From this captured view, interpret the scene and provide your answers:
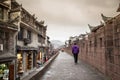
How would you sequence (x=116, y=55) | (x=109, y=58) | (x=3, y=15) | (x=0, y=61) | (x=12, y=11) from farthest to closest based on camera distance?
(x=12, y=11) < (x=3, y=15) < (x=0, y=61) < (x=109, y=58) < (x=116, y=55)

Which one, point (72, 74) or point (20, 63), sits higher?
point (72, 74)

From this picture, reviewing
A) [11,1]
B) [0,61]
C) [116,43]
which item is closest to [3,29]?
[0,61]

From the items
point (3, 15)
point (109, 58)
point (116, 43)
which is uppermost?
point (3, 15)

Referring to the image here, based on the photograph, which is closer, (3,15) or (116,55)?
(116,55)

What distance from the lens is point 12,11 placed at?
63.8 feet

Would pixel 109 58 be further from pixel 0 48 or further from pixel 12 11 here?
pixel 12 11

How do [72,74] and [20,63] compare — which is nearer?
[72,74]

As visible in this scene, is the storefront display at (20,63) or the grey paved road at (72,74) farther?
the storefront display at (20,63)

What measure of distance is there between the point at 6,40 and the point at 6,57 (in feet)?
7.57

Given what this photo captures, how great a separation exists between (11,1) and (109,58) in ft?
44.8

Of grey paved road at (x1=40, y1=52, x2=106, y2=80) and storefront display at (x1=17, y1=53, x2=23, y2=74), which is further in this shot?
storefront display at (x1=17, y1=53, x2=23, y2=74)

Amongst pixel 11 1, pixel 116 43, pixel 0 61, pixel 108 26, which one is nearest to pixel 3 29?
pixel 0 61

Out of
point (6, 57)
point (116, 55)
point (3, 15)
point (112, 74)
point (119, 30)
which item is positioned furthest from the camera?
point (3, 15)

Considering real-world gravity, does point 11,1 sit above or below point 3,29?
above
